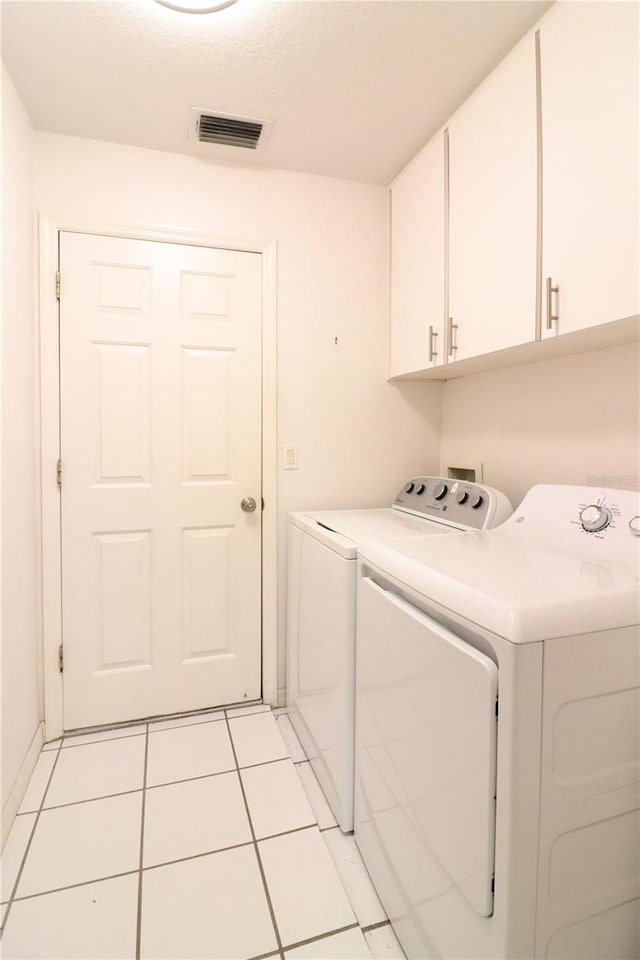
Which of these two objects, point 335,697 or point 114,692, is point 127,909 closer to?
point 335,697

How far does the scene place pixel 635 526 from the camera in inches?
44.2

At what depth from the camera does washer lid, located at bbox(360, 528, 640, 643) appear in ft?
2.60

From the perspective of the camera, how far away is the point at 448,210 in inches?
66.0

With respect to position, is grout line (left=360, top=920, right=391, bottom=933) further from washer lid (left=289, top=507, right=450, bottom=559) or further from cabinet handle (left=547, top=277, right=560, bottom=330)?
cabinet handle (left=547, top=277, right=560, bottom=330)

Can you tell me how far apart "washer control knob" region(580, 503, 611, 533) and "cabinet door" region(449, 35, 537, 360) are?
0.50m

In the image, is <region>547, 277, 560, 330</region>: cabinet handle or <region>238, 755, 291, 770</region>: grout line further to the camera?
<region>238, 755, 291, 770</region>: grout line

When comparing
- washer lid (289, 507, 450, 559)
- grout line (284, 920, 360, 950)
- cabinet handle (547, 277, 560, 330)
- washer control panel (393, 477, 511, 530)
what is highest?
cabinet handle (547, 277, 560, 330)

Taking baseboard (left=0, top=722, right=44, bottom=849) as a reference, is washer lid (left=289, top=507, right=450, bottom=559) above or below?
above

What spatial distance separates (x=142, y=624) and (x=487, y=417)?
166 cm

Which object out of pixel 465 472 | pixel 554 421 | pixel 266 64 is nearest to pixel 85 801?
pixel 465 472

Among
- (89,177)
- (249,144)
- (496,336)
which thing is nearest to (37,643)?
(89,177)

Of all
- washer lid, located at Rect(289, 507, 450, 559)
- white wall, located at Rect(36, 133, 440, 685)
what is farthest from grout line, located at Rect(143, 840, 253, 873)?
washer lid, located at Rect(289, 507, 450, 559)

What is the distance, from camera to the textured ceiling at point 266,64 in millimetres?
1288

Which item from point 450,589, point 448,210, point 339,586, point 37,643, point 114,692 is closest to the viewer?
point 450,589
